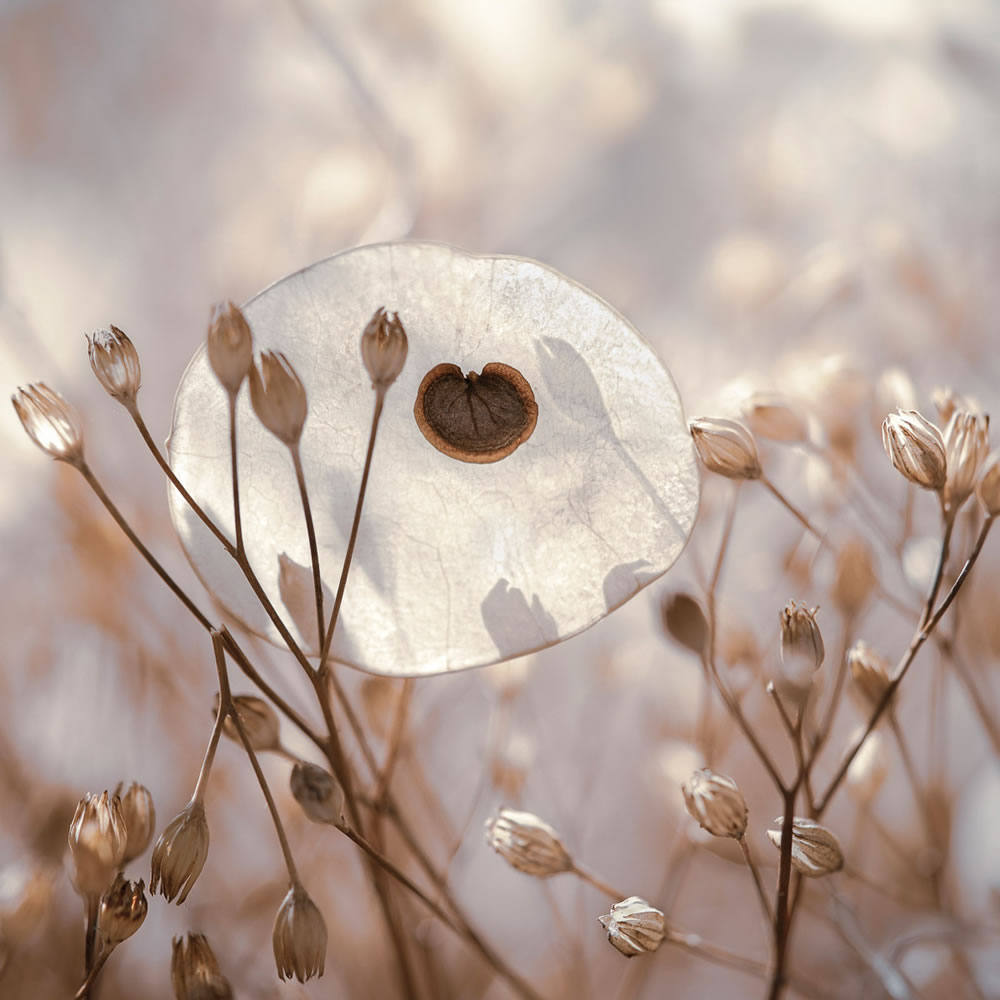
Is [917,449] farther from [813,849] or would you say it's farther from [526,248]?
[526,248]

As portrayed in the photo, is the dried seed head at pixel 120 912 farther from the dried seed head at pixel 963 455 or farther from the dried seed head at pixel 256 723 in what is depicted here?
the dried seed head at pixel 963 455

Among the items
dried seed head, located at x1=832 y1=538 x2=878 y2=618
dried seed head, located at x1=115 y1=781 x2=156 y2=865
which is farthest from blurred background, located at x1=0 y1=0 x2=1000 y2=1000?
dried seed head, located at x1=115 y1=781 x2=156 y2=865

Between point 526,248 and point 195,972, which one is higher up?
point 526,248

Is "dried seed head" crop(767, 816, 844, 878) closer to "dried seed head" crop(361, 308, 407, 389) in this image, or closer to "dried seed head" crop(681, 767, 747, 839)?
"dried seed head" crop(681, 767, 747, 839)

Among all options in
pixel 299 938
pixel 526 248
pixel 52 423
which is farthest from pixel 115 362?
pixel 526 248

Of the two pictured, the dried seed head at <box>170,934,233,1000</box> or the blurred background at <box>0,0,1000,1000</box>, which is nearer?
the dried seed head at <box>170,934,233,1000</box>

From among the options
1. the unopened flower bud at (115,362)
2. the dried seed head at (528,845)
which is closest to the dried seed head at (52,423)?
the unopened flower bud at (115,362)

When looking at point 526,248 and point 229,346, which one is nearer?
point 229,346
